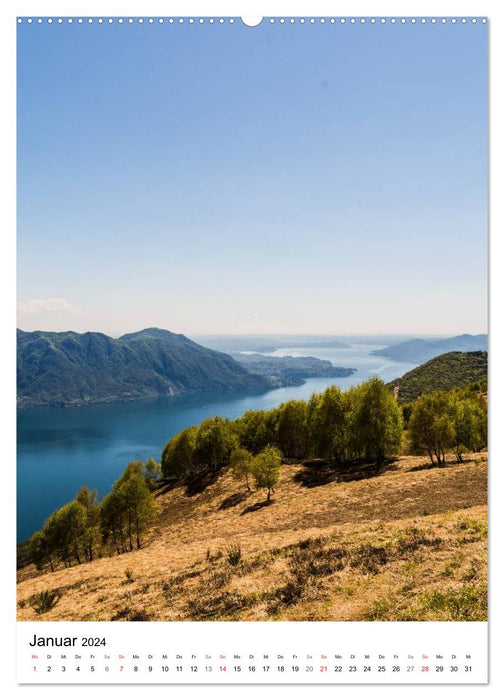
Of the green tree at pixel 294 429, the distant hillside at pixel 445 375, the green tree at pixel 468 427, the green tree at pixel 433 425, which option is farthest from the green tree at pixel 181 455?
the distant hillside at pixel 445 375

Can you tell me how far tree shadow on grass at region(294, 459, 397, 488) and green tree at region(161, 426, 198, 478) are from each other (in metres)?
26.5

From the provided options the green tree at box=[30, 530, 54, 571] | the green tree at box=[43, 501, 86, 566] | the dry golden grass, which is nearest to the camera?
the dry golden grass

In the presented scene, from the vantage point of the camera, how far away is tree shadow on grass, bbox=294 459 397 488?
33306 mm

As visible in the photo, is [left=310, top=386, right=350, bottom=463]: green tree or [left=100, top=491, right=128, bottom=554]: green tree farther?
[left=310, top=386, right=350, bottom=463]: green tree

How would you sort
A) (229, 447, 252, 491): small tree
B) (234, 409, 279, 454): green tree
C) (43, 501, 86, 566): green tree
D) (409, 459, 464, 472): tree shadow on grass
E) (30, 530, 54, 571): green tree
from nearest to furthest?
(409, 459, 464, 472): tree shadow on grass, (43, 501, 86, 566): green tree, (30, 530, 54, 571): green tree, (229, 447, 252, 491): small tree, (234, 409, 279, 454): green tree

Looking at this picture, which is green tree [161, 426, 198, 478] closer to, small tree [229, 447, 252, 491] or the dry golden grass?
small tree [229, 447, 252, 491]

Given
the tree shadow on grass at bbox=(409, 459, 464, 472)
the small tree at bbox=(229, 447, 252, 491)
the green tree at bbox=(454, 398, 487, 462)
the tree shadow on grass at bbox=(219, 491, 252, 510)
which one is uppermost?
the green tree at bbox=(454, 398, 487, 462)

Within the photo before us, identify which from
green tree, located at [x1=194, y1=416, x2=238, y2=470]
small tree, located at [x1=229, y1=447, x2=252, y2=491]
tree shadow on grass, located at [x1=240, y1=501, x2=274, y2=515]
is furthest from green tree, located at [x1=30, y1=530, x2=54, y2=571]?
green tree, located at [x1=194, y1=416, x2=238, y2=470]

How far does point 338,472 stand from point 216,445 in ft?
76.5

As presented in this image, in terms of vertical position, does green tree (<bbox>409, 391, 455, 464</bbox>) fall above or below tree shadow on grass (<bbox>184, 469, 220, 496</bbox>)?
above

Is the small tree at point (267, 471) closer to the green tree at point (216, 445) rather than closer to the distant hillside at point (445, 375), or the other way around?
the green tree at point (216, 445)

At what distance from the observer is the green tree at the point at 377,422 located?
3500 cm
